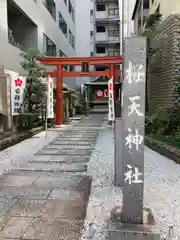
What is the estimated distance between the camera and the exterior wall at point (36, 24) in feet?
39.1

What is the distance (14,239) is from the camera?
3.05m

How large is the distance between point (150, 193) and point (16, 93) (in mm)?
7825

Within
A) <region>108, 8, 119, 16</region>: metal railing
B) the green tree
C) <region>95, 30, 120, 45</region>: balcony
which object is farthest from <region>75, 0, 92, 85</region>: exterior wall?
the green tree

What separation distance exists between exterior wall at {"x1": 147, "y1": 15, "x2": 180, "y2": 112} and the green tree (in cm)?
504

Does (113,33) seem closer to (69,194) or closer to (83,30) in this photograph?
(83,30)

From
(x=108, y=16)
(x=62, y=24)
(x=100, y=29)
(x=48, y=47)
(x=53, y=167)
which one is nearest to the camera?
(x=53, y=167)

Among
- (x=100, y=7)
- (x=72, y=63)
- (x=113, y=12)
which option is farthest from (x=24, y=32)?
(x=100, y=7)

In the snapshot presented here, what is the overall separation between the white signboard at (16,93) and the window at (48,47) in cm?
885

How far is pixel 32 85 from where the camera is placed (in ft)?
38.2

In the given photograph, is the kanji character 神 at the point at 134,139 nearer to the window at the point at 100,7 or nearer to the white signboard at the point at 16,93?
the white signboard at the point at 16,93

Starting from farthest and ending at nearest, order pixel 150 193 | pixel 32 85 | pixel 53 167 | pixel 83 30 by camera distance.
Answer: pixel 83 30 → pixel 32 85 → pixel 53 167 → pixel 150 193

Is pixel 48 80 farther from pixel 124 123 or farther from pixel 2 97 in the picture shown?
pixel 124 123

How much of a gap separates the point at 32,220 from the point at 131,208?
53.8 inches

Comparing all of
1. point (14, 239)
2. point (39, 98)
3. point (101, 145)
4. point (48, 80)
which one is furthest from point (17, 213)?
point (48, 80)
